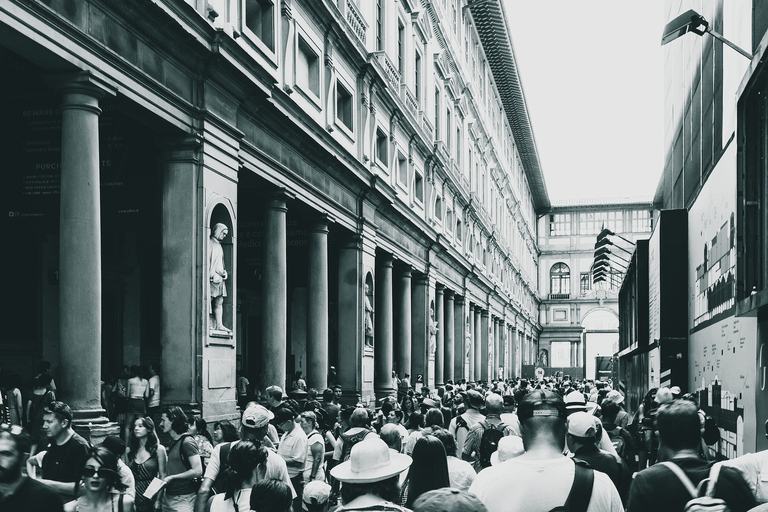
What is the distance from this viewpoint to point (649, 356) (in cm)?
2061

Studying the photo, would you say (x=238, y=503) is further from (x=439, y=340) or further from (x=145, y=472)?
(x=439, y=340)

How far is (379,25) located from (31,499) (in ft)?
83.0

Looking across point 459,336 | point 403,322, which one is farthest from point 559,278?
point 403,322

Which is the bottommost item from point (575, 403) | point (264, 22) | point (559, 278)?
point (575, 403)

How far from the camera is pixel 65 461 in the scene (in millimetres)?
7855

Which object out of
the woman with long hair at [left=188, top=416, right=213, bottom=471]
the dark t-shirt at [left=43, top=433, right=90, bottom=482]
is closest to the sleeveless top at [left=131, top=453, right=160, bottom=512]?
the woman with long hair at [left=188, top=416, right=213, bottom=471]

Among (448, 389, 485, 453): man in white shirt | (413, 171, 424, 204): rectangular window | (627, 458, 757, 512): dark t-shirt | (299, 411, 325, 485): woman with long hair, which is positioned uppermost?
(413, 171, 424, 204): rectangular window

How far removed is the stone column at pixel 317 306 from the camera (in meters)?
22.4

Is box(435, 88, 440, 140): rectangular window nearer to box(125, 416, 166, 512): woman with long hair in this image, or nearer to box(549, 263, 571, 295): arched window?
box(125, 416, 166, 512): woman with long hair

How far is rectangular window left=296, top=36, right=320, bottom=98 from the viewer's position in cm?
2030

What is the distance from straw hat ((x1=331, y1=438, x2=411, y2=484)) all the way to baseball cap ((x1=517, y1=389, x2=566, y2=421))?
68 cm

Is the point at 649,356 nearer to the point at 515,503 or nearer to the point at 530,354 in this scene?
the point at 515,503

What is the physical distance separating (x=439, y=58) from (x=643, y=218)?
6301 cm

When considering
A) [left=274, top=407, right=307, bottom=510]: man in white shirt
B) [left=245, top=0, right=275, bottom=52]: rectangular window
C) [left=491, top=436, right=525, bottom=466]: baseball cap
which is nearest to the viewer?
[left=491, top=436, right=525, bottom=466]: baseball cap
